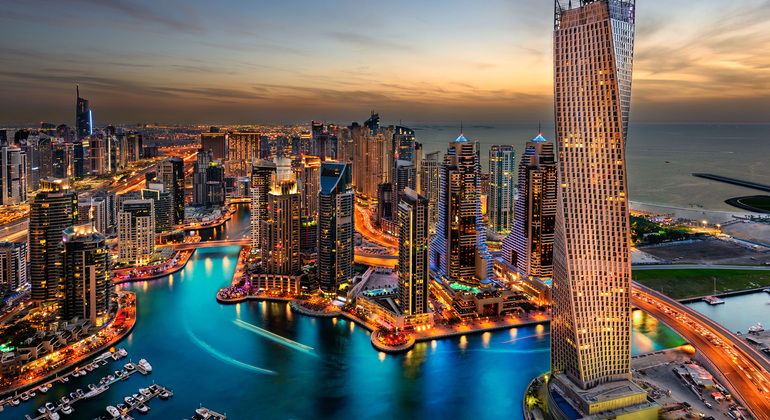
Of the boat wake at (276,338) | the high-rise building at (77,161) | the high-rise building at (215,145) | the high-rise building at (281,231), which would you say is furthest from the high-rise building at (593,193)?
the high-rise building at (215,145)

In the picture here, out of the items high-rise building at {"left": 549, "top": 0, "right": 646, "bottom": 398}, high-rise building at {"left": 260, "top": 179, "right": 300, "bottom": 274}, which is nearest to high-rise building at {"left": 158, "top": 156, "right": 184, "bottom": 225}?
high-rise building at {"left": 260, "top": 179, "right": 300, "bottom": 274}

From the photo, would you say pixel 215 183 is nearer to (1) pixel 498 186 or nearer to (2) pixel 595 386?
(1) pixel 498 186

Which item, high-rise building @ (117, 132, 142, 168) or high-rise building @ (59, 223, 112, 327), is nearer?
high-rise building @ (59, 223, 112, 327)

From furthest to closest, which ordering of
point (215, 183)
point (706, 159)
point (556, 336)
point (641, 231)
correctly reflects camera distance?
1. point (706, 159)
2. point (215, 183)
3. point (641, 231)
4. point (556, 336)

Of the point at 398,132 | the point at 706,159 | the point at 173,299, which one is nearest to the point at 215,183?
the point at 398,132

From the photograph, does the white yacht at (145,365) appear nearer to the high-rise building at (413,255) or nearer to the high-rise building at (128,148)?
the high-rise building at (413,255)

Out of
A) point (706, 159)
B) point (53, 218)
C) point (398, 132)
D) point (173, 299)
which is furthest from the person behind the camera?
point (706, 159)

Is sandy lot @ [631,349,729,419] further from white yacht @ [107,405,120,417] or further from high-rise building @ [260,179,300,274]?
high-rise building @ [260,179,300,274]
